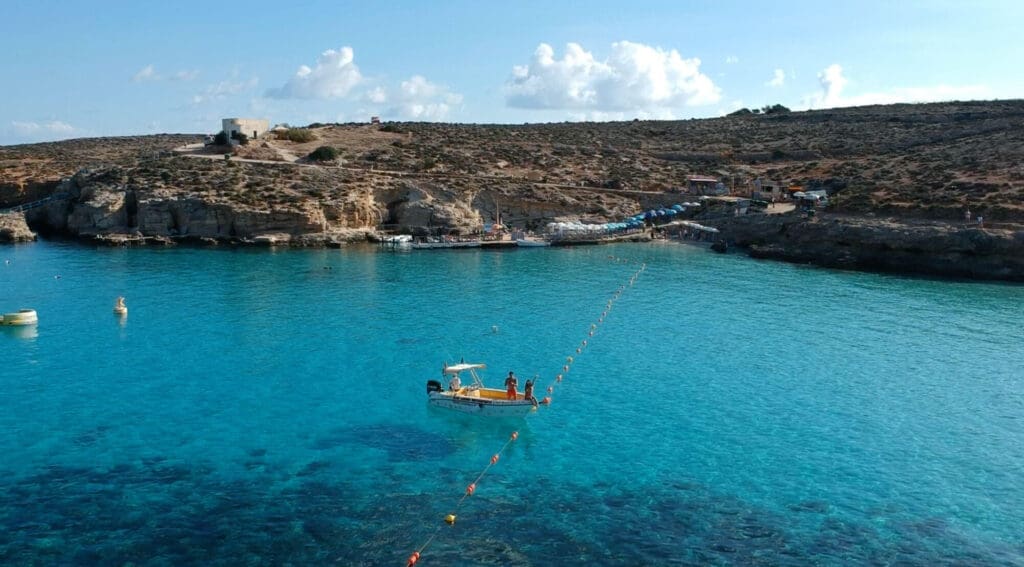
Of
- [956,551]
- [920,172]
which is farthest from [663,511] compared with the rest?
[920,172]

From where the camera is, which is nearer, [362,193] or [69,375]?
[69,375]

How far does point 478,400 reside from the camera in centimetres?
2811

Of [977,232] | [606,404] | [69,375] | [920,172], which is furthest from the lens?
[920,172]

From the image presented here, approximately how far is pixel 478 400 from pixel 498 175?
61095mm

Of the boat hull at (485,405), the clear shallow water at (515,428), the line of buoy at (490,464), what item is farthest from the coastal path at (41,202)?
the boat hull at (485,405)

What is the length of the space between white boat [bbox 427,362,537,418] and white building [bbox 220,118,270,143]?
71526 mm

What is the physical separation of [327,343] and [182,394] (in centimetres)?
856

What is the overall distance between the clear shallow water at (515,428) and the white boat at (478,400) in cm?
50

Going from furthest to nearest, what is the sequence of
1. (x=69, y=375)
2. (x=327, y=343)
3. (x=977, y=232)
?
1. (x=977, y=232)
2. (x=327, y=343)
3. (x=69, y=375)

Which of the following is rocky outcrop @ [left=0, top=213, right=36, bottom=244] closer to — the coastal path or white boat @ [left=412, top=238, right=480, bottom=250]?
the coastal path

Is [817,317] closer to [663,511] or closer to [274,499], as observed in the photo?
[663,511]

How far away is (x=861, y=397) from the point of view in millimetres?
30734

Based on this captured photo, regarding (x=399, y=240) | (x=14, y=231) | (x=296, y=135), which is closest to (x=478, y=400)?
(x=399, y=240)

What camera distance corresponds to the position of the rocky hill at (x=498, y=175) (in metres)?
71.6
